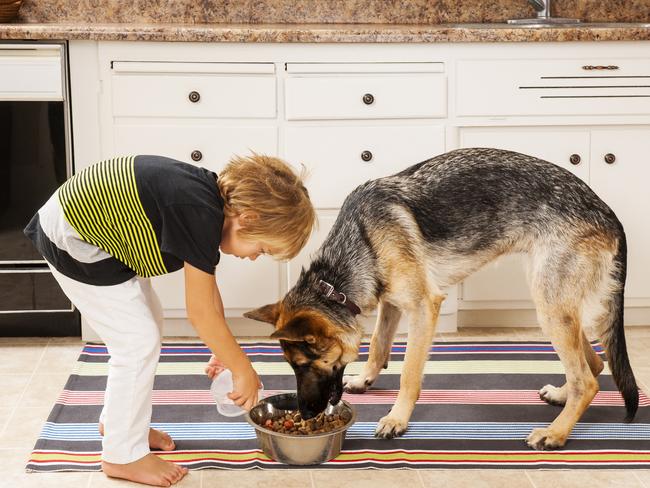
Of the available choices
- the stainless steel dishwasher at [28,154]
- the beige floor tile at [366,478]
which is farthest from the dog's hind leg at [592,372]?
the stainless steel dishwasher at [28,154]

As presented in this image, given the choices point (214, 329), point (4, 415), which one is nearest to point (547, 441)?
point (214, 329)

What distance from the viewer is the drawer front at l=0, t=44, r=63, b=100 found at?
11.4ft

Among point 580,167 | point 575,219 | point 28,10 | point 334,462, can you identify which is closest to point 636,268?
point 580,167

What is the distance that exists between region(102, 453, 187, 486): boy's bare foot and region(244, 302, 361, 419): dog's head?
41 centimetres

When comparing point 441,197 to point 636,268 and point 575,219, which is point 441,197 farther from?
point 636,268

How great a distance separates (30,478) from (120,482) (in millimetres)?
266

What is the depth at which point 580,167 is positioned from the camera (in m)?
3.71

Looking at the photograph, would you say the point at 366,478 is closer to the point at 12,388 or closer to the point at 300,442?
the point at 300,442

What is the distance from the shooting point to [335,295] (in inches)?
108

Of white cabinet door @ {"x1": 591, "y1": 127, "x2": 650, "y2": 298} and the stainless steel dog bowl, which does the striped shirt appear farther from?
white cabinet door @ {"x1": 591, "y1": 127, "x2": 650, "y2": 298}

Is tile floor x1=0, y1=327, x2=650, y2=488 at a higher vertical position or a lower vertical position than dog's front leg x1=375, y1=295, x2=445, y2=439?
lower

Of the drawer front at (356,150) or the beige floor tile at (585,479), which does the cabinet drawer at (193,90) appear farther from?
the beige floor tile at (585,479)

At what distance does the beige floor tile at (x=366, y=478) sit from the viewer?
2.63 meters

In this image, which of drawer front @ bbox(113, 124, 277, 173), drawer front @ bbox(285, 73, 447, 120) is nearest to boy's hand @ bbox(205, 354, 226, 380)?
drawer front @ bbox(113, 124, 277, 173)
